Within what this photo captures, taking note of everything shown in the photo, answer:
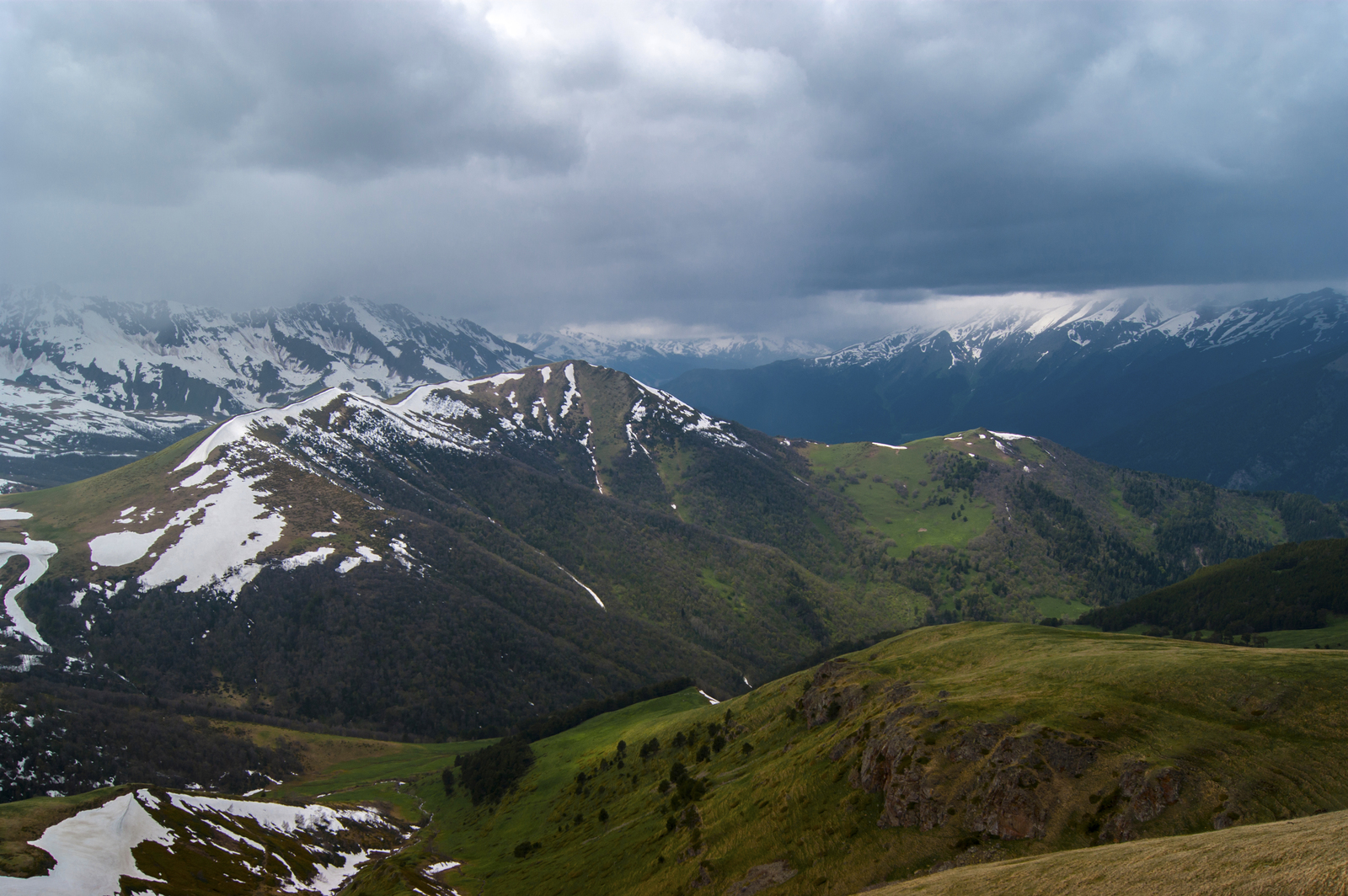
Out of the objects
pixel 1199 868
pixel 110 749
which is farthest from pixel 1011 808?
pixel 110 749

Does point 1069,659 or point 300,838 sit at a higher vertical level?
point 1069,659

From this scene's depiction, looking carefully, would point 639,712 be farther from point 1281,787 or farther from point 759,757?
point 1281,787

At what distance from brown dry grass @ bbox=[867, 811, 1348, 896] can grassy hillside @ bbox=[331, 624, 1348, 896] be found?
13308 millimetres

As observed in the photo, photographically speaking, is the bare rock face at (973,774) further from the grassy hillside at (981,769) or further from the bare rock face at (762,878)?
the bare rock face at (762,878)

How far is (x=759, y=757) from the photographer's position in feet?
339

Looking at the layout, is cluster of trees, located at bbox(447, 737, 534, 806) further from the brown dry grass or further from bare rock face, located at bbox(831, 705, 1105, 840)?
the brown dry grass

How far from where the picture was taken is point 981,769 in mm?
64312

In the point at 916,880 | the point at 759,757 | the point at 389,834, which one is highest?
the point at 916,880

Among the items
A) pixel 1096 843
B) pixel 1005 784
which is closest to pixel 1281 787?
pixel 1096 843

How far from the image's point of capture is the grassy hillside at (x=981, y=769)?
54969 mm

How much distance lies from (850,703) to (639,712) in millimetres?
113010

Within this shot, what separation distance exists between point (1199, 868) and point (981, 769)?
109ft

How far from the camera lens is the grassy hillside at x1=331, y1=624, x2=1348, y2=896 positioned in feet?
180

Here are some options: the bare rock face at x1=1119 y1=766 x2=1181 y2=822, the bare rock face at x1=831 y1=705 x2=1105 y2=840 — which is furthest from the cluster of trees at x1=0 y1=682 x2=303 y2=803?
the bare rock face at x1=1119 y1=766 x2=1181 y2=822
